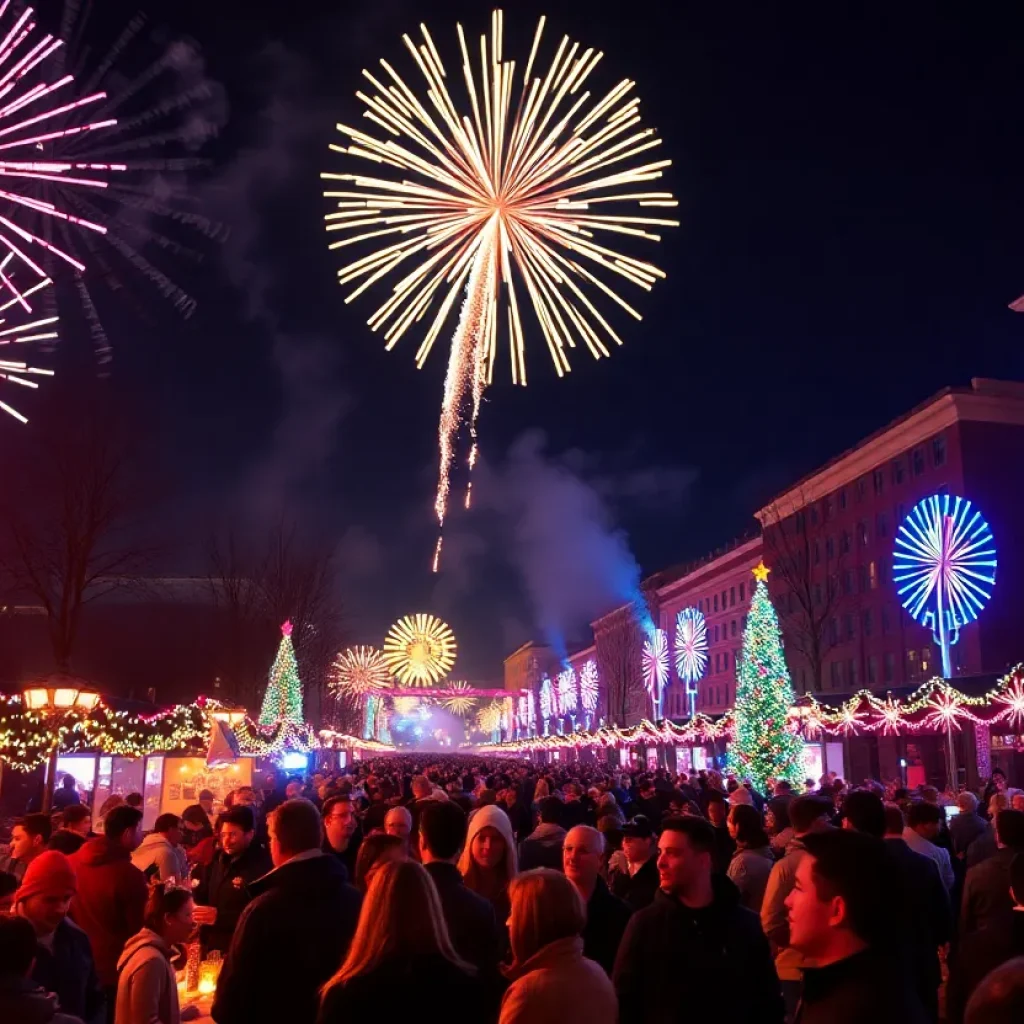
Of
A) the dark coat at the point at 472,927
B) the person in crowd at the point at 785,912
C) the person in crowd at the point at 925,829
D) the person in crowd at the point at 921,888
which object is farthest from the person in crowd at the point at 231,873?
the person in crowd at the point at 925,829

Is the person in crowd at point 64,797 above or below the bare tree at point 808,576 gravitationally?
below

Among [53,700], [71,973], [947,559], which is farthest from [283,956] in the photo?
[947,559]

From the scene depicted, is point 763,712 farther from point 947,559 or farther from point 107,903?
point 107,903

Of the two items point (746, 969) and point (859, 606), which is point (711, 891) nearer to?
point (746, 969)

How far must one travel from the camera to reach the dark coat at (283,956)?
4664 millimetres

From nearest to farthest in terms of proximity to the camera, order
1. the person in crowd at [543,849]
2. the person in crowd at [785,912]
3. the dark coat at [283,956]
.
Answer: the dark coat at [283,956] → the person in crowd at [785,912] → the person in crowd at [543,849]

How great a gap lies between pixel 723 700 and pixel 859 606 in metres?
27.6

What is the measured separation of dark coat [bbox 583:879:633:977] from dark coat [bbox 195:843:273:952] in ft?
9.50

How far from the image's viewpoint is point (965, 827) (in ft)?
41.2

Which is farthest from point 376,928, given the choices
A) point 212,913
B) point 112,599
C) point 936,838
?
point 112,599

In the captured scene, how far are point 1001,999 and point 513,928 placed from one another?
2041 mm

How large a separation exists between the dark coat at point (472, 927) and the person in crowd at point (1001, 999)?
3.31m

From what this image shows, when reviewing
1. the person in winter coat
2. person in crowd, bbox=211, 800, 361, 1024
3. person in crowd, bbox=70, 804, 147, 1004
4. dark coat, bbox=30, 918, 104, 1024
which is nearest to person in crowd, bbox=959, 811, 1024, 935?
the person in winter coat

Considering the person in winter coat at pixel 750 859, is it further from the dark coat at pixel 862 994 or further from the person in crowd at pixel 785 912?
the dark coat at pixel 862 994
